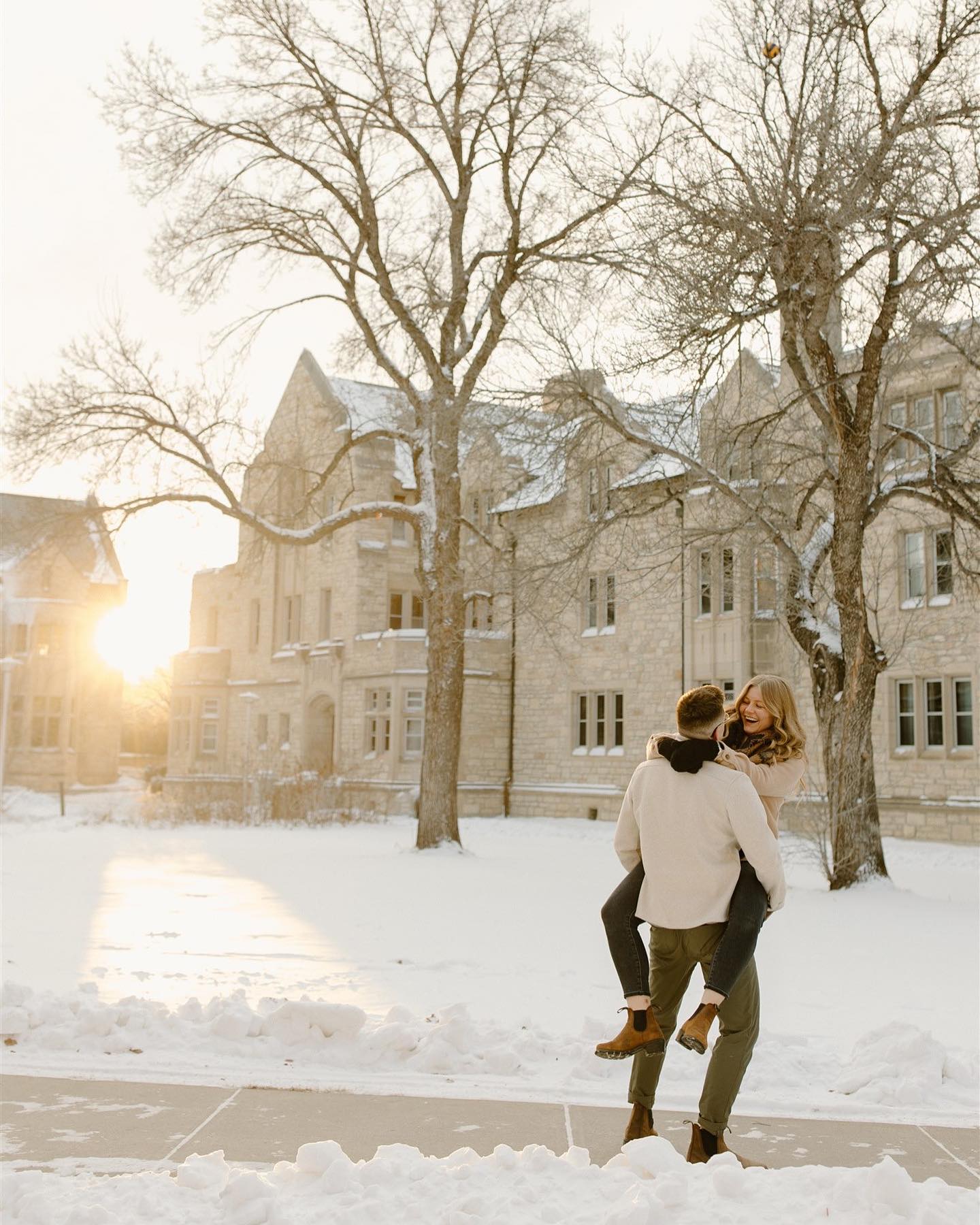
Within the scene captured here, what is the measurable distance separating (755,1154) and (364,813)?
72.3 feet

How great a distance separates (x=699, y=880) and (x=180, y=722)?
3772cm

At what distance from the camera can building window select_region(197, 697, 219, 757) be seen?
3900 centimetres

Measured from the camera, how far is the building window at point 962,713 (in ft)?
75.5

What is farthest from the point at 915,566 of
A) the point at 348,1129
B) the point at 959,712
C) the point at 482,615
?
the point at 348,1129

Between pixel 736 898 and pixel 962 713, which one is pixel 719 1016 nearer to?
pixel 736 898

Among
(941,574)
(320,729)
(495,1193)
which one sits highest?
(941,574)

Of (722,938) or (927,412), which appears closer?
(722,938)

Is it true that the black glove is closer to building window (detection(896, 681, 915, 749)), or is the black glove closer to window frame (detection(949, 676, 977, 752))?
window frame (detection(949, 676, 977, 752))

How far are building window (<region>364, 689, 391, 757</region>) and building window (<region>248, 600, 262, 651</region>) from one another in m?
8.15

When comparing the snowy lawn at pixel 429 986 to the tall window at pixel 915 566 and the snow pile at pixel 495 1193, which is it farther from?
the tall window at pixel 915 566

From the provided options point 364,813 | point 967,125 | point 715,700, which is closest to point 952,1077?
point 715,700

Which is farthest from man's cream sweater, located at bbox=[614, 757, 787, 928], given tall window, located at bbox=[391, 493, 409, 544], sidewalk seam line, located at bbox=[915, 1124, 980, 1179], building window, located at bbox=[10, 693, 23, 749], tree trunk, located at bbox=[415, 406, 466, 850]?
building window, located at bbox=[10, 693, 23, 749]

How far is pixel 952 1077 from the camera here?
5.41 m

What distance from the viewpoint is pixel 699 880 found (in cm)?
423
